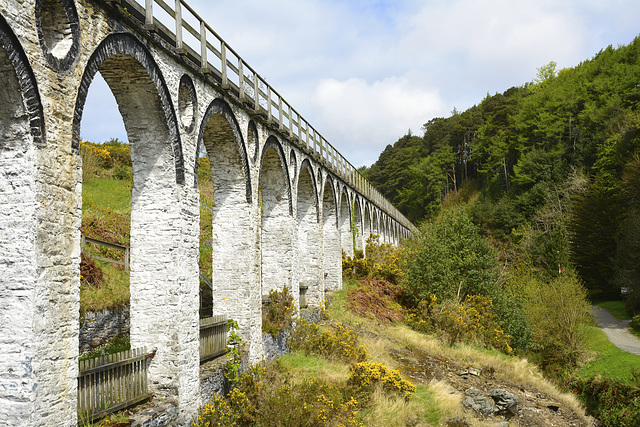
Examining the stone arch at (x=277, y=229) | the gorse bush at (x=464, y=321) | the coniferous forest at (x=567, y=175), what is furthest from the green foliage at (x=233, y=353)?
the coniferous forest at (x=567, y=175)

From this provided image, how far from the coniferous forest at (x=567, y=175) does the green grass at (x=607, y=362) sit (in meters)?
4.24

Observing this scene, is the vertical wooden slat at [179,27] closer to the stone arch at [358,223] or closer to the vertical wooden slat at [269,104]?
the vertical wooden slat at [269,104]

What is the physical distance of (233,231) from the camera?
37.7 ft

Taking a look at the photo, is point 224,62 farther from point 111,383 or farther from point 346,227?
point 346,227

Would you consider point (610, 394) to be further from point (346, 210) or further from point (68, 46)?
point (68, 46)

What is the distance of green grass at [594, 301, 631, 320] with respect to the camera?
25791 mm

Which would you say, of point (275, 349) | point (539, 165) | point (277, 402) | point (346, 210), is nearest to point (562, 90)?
point (539, 165)

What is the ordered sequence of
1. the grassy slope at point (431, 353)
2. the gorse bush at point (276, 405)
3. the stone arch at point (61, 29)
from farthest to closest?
the grassy slope at point (431, 353) → the gorse bush at point (276, 405) → the stone arch at point (61, 29)

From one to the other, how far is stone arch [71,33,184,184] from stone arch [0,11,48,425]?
2.21 ft

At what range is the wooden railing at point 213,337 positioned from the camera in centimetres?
963

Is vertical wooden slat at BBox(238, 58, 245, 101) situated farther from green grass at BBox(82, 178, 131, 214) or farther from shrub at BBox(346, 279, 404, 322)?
shrub at BBox(346, 279, 404, 322)

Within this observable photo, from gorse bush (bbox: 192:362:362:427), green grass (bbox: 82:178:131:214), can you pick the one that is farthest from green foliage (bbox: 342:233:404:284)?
gorse bush (bbox: 192:362:362:427)

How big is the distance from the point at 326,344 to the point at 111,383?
7.43 m

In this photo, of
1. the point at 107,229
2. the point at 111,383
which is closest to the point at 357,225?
the point at 107,229
